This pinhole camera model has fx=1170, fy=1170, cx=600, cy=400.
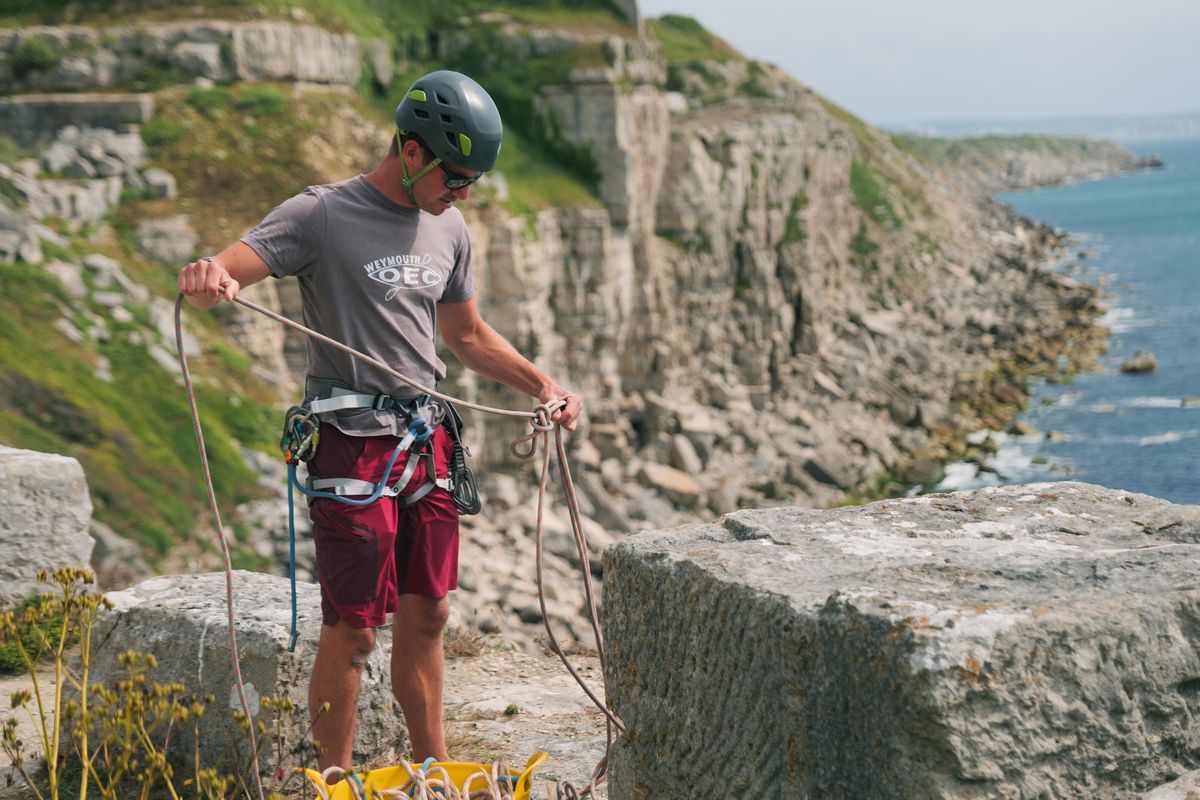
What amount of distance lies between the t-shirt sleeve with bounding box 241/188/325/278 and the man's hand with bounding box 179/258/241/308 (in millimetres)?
255

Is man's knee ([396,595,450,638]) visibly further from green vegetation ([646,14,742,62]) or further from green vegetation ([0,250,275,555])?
green vegetation ([646,14,742,62])

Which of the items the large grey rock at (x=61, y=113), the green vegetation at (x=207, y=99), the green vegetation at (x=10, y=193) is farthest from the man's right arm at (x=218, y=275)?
the green vegetation at (x=207, y=99)

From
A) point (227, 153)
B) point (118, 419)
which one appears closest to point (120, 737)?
point (118, 419)

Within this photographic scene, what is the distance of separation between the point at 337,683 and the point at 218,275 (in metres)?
1.78

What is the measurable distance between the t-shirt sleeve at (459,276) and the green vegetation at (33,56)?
72.0 ft

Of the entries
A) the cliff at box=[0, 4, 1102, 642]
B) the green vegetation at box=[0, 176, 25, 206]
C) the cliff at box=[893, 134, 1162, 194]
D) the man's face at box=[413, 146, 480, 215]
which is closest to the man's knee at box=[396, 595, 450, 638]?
the man's face at box=[413, 146, 480, 215]

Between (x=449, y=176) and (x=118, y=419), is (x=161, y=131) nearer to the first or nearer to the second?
(x=118, y=419)

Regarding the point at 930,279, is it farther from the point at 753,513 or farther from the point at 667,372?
the point at 753,513

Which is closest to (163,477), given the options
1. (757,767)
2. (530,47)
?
(757,767)

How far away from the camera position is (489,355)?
220 inches

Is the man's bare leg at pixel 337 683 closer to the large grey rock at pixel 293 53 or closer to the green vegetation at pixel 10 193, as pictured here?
the green vegetation at pixel 10 193

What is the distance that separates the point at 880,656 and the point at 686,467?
28640 mm

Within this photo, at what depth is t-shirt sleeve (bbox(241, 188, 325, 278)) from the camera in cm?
477

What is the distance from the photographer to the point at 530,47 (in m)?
32.2
